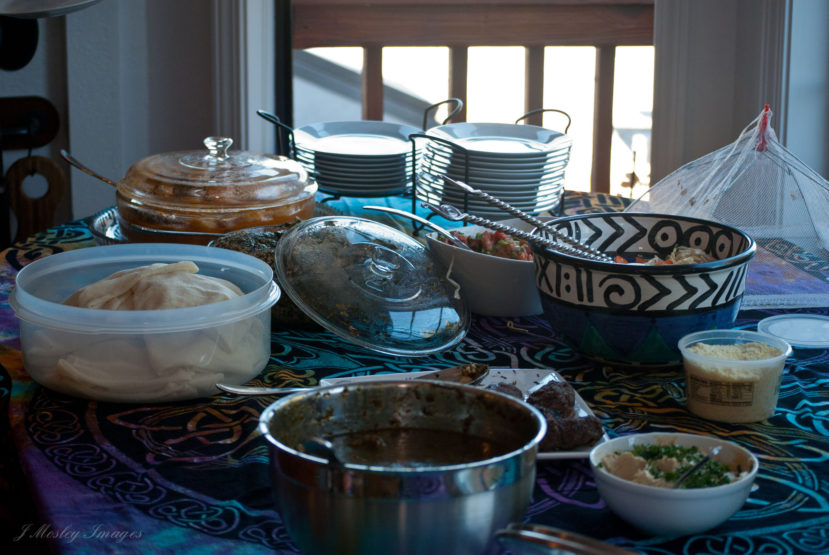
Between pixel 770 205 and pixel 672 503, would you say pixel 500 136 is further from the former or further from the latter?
pixel 672 503

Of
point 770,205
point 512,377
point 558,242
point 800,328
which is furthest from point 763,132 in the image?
point 512,377

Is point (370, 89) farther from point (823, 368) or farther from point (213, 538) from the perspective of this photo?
point (213, 538)

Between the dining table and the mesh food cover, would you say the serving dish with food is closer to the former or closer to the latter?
the dining table

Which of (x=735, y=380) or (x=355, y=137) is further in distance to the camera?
(x=355, y=137)

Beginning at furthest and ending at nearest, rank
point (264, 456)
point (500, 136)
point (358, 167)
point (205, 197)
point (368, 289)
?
point (500, 136)
point (358, 167)
point (205, 197)
point (368, 289)
point (264, 456)

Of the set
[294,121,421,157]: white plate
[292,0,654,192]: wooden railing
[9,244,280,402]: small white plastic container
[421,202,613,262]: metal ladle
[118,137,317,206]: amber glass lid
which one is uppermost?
[292,0,654,192]: wooden railing

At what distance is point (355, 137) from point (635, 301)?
1.12 meters

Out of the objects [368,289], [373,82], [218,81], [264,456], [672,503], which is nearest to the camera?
[672,503]

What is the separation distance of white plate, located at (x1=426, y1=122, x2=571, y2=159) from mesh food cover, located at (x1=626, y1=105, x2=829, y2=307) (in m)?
0.34

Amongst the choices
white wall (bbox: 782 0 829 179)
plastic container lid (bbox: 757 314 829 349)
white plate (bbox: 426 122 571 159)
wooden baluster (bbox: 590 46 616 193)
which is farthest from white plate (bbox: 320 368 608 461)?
wooden baluster (bbox: 590 46 616 193)

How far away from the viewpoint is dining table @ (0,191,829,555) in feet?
2.20

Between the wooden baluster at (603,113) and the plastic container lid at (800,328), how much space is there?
2201 mm

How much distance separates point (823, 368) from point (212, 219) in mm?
837

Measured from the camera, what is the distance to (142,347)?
875mm
